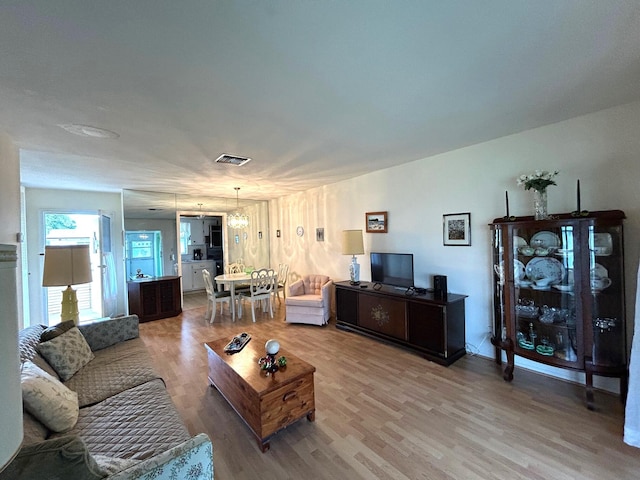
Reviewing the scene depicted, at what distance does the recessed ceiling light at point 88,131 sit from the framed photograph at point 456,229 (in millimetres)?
3730

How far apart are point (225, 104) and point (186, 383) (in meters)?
2.68

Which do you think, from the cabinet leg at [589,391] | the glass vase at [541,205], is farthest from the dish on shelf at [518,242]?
the cabinet leg at [589,391]

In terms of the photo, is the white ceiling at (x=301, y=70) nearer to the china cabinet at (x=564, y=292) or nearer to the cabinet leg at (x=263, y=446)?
the china cabinet at (x=564, y=292)

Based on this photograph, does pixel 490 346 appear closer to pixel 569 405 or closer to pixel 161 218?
pixel 569 405

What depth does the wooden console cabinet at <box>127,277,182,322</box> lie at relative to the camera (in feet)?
16.8

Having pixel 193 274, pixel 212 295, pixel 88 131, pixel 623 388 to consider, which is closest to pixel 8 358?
pixel 88 131

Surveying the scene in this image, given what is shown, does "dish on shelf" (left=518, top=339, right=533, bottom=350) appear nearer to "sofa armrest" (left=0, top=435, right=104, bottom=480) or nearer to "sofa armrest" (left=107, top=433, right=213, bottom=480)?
"sofa armrest" (left=107, top=433, right=213, bottom=480)

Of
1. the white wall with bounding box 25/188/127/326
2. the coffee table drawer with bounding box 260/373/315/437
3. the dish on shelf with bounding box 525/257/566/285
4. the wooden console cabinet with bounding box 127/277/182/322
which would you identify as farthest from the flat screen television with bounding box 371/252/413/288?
the white wall with bounding box 25/188/127/326

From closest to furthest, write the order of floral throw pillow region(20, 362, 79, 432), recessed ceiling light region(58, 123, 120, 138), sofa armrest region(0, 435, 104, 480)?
sofa armrest region(0, 435, 104, 480) → floral throw pillow region(20, 362, 79, 432) → recessed ceiling light region(58, 123, 120, 138)

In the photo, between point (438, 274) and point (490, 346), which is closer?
point (490, 346)

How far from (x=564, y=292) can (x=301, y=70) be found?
294cm

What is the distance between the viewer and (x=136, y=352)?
2646 millimetres

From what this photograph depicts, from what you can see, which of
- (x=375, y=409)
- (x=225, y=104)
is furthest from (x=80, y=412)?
(x=225, y=104)

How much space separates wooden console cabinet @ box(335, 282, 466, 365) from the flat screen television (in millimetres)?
132
